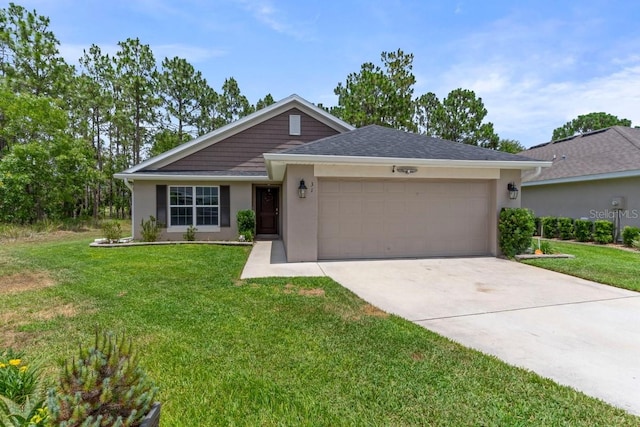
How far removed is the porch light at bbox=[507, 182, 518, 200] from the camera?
8.94 metres

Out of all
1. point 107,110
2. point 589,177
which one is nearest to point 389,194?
point 589,177

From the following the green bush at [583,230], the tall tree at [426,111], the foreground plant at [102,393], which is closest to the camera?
the foreground plant at [102,393]

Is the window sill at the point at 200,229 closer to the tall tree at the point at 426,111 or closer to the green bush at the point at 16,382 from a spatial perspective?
the green bush at the point at 16,382

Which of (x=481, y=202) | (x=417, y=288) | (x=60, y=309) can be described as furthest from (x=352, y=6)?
(x=60, y=309)

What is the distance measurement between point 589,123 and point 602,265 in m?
53.6

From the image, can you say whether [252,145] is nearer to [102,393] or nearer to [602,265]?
[602,265]

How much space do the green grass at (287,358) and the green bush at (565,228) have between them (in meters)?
12.0

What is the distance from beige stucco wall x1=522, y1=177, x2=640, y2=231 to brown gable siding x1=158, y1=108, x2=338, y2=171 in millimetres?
10575

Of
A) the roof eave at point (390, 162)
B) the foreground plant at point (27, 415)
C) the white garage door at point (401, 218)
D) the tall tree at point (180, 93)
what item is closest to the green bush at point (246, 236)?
the roof eave at point (390, 162)

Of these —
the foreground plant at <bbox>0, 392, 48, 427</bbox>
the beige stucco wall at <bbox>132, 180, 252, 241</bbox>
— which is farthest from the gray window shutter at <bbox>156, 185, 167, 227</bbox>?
the foreground plant at <bbox>0, 392, 48, 427</bbox>

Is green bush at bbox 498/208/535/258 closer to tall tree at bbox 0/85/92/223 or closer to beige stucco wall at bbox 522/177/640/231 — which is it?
beige stucco wall at bbox 522/177/640/231

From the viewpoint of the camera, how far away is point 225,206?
12.3 meters

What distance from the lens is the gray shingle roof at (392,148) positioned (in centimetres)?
809

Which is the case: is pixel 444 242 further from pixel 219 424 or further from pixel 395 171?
pixel 219 424
